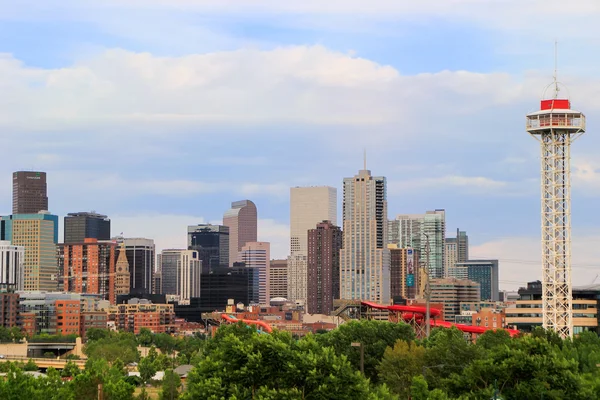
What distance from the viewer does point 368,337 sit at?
166 metres

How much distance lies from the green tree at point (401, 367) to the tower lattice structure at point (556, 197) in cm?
6191

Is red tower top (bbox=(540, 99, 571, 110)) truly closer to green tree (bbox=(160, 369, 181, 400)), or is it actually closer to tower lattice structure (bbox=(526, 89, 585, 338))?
tower lattice structure (bbox=(526, 89, 585, 338))

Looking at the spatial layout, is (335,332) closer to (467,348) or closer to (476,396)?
(467,348)

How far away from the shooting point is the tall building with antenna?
19062cm

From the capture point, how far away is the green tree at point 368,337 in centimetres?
16138

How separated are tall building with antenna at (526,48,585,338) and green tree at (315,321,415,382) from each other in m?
34.7

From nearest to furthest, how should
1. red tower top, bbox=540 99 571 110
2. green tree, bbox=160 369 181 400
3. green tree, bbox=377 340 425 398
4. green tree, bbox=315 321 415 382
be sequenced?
1. green tree, bbox=377 340 425 398
2. green tree, bbox=160 369 181 400
3. green tree, bbox=315 321 415 382
4. red tower top, bbox=540 99 571 110

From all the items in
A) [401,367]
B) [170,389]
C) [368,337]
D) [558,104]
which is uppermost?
[558,104]

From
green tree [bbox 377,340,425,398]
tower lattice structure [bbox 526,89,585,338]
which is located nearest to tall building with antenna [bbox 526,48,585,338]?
tower lattice structure [bbox 526,89,585,338]

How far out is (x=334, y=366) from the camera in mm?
84625

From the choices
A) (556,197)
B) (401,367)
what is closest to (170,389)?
(401,367)

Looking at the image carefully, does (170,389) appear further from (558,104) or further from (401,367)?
(558,104)

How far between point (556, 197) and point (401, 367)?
70797 mm

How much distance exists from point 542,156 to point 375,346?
5153 cm
